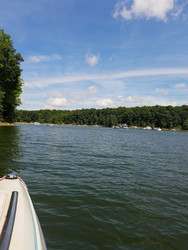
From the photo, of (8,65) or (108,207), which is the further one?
(8,65)

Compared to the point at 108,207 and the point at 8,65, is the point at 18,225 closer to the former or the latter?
the point at 108,207

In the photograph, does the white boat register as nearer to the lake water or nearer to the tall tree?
the lake water

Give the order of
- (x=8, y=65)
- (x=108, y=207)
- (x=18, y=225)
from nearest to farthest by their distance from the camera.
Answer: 1. (x=18, y=225)
2. (x=108, y=207)
3. (x=8, y=65)

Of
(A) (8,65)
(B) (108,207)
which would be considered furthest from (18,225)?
(A) (8,65)

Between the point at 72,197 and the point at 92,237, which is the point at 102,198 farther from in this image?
the point at 92,237

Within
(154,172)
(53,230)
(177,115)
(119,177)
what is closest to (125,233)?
(53,230)

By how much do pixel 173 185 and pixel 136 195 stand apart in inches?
109

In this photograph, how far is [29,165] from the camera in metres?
11.9

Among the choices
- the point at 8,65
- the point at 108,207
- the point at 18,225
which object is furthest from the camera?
the point at 8,65

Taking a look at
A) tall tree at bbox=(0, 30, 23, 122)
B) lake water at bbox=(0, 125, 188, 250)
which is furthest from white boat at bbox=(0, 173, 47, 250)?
tall tree at bbox=(0, 30, 23, 122)

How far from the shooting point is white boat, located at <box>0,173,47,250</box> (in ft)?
9.48

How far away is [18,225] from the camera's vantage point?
3.40 m

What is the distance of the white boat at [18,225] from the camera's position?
2.89m

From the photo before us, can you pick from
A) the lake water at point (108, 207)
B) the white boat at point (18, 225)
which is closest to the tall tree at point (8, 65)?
the lake water at point (108, 207)
